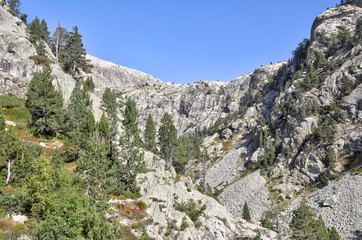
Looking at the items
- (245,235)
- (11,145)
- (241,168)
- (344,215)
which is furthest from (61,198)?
(241,168)

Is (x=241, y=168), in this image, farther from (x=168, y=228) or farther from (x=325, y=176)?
(x=168, y=228)

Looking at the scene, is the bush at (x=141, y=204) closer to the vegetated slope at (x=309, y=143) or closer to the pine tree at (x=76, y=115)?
the pine tree at (x=76, y=115)

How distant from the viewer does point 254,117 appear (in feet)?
469

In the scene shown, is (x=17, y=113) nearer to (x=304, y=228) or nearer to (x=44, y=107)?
(x=44, y=107)

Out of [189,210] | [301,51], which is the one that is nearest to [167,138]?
[189,210]

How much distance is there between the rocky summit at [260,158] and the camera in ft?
122

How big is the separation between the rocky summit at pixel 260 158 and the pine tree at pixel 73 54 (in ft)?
16.5

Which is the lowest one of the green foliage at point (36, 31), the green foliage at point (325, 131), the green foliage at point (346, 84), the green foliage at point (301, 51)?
the green foliage at point (325, 131)

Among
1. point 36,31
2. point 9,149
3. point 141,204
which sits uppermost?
point 36,31

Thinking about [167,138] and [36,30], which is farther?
[36,30]

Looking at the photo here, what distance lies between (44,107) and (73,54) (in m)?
51.5

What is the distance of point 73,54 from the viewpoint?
8350cm

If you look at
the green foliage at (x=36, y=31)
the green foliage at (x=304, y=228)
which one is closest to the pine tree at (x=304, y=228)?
the green foliage at (x=304, y=228)

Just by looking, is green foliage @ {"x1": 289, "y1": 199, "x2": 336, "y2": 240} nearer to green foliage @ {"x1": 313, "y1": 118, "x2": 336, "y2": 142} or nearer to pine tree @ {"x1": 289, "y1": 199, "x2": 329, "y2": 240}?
pine tree @ {"x1": 289, "y1": 199, "x2": 329, "y2": 240}
